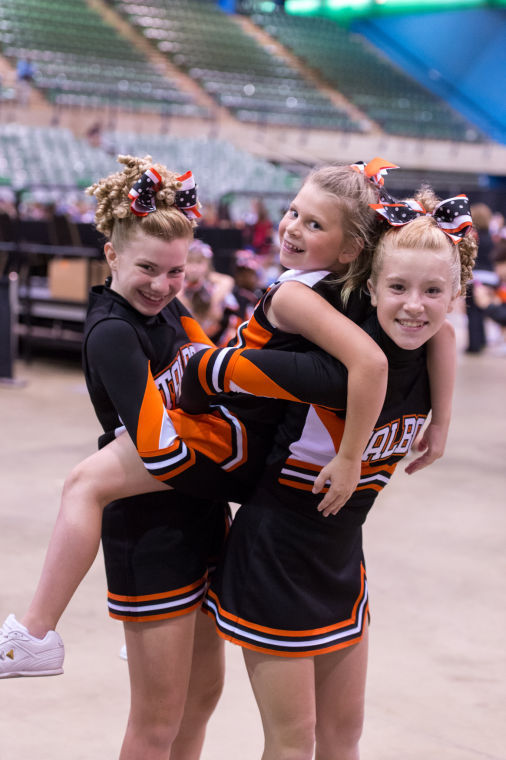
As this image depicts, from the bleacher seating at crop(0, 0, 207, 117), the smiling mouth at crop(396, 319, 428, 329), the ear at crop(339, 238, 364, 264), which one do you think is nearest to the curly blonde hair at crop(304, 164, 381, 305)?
the ear at crop(339, 238, 364, 264)

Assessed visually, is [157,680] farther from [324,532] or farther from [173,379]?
[173,379]

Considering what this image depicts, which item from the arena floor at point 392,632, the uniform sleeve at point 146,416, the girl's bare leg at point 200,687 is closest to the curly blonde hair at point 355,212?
the uniform sleeve at point 146,416

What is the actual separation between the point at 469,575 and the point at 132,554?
2.30 meters

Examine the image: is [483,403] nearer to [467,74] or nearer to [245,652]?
[245,652]

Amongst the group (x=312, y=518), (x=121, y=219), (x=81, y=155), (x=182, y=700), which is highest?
(x=121, y=219)

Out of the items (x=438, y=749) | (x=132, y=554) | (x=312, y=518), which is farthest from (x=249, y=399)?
(x=438, y=749)

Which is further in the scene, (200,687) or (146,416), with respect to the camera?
(200,687)

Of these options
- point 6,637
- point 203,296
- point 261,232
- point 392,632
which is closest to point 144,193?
point 6,637

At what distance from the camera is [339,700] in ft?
5.45

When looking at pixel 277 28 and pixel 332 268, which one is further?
pixel 277 28

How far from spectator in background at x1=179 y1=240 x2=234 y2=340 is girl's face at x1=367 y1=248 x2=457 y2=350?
3092mm

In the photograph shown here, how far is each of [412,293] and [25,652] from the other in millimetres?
919

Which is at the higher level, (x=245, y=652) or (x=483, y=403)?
(x=245, y=652)

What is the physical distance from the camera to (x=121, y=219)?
5.66 feet
